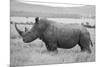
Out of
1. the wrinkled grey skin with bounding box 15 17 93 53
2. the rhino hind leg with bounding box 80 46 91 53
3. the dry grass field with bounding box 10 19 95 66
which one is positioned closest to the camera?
the dry grass field with bounding box 10 19 95 66

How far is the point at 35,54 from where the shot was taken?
106 inches

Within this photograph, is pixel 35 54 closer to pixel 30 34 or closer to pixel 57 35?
pixel 30 34

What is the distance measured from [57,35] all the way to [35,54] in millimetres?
414

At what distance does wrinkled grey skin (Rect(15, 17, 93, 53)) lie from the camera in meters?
2.70

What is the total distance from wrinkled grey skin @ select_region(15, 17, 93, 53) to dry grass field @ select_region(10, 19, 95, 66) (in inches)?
2.4

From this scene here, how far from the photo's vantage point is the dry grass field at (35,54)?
2.58m

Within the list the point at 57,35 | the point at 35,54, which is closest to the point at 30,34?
the point at 35,54

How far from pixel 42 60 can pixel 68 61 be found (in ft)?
1.30

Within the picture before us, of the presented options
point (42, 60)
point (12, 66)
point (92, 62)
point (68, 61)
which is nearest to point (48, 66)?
point (42, 60)

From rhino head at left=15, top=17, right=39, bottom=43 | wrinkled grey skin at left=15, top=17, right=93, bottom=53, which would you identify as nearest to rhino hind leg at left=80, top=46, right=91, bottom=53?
wrinkled grey skin at left=15, top=17, right=93, bottom=53

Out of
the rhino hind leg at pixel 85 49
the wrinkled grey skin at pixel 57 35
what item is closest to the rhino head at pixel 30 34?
the wrinkled grey skin at pixel 57 35

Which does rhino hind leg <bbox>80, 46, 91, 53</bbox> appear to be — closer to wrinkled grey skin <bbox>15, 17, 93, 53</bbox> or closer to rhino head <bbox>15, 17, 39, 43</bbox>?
wrinkled grey skin <bbox>15, 17, 93, 53</bbox>

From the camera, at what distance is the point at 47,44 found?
275 cm

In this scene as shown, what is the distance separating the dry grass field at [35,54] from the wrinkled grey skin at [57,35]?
0.06m
